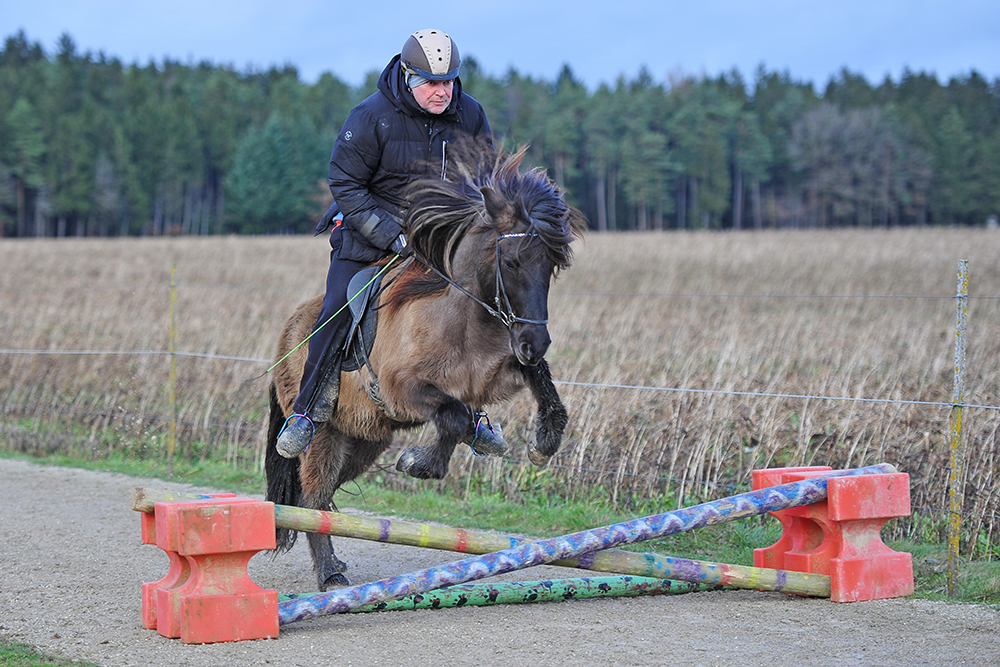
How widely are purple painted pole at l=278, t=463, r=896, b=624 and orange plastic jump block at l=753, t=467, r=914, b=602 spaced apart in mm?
261

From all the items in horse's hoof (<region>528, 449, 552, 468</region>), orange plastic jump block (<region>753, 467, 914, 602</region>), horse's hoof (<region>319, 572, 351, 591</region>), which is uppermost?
horse's hoof (<region>528, 449, 552, 468</region>)

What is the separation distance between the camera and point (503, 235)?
4.64 m

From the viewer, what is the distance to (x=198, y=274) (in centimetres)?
2639

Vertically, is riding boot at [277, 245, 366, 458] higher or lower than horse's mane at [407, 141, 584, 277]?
lower

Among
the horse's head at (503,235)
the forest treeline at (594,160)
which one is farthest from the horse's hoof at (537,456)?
the forest treeline at (594,160)

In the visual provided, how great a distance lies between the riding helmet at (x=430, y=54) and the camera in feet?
17.0

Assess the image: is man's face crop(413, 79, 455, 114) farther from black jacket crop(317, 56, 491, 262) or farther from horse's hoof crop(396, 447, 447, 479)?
horse's hoof crop(396, 447, 447, 479)

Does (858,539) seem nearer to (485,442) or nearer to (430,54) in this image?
(485,442)

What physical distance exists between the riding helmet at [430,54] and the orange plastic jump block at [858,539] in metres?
3.09

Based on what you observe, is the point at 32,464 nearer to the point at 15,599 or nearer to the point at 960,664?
the point at 15,599

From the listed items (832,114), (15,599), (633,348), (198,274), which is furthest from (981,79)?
(15,599)

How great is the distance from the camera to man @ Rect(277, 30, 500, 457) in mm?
5379

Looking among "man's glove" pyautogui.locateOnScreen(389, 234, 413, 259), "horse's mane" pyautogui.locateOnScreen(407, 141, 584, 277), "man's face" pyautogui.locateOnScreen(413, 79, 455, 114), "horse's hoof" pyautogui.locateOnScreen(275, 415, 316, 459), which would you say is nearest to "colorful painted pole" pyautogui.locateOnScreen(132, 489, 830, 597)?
"horse's hoof" pyautogui.locateOnScreen(275, 415, 316, 459)

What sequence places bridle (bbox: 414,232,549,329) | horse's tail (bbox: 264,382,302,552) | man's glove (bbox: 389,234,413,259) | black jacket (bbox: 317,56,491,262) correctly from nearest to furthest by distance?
bridle (bbox: 414,232,549,329) < man's glove (bbox: 389,234,413,259) < black jacket (bbox: 317,56,491,262) < horse's tail (bbox: 264,382,302,552)
